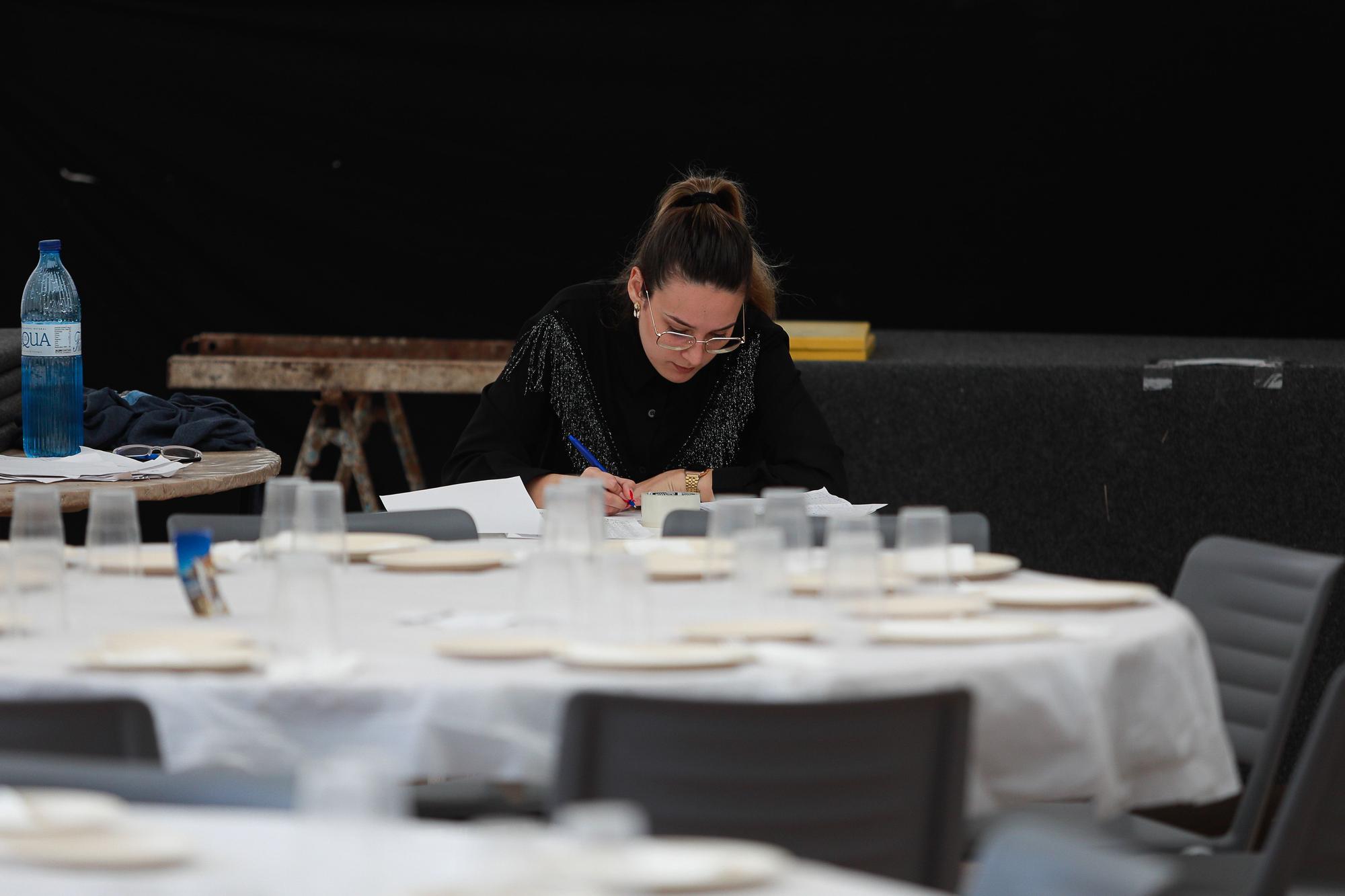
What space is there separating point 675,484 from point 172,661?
1707 millimetres

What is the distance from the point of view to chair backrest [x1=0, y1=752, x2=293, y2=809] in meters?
1.39

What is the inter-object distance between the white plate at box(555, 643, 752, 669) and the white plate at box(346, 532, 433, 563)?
75 centimetres

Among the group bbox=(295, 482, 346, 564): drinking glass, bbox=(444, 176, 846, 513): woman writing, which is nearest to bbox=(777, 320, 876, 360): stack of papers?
bbox=(444, 176, 846, 513): woman writing

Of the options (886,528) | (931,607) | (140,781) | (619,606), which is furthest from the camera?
(886,528)

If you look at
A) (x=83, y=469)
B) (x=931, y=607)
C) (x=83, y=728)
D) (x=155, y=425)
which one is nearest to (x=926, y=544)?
(x=931, y=607)

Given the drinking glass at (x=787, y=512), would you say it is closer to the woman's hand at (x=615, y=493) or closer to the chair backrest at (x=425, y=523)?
the chair backrest at (x=425, y=523)

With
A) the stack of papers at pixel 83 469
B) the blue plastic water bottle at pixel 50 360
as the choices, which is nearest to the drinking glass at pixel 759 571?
the stack of papers at pixel 83 469

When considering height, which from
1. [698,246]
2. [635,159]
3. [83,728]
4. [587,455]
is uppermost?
[635,159]

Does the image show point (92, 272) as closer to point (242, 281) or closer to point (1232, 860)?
point (242, 281)

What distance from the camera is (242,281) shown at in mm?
5840

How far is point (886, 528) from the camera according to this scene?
2801 mm

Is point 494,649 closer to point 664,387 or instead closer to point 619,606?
point 619,606

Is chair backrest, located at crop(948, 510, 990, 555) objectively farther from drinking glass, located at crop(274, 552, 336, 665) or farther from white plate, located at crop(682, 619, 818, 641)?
drinking glass, located at crop(274, 552, 336, 665)

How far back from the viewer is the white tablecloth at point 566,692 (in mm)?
1784
